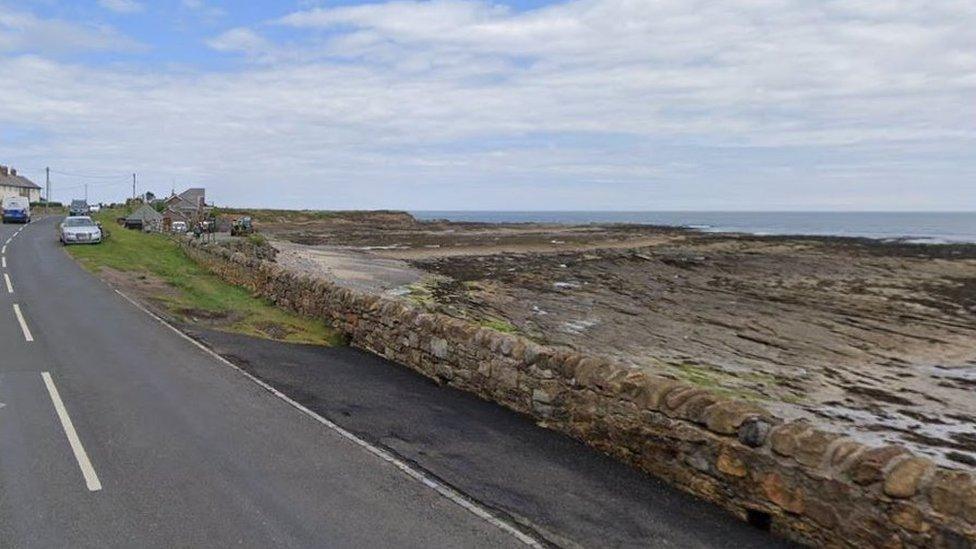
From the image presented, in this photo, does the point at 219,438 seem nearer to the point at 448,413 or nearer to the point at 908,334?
the point at 448,413

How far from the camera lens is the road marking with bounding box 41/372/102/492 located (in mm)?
7148

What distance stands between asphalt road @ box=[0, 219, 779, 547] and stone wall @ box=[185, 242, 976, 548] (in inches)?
10.9

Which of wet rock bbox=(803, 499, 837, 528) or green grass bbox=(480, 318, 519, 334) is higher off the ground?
wet rock bbox=(803, 499, 837, 528)

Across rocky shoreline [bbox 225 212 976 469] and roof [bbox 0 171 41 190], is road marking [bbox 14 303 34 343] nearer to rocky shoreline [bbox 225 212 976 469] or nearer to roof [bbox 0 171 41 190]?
rocky shoreline [bbox 225 212 976 469]

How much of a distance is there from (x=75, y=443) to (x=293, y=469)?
8.83 ft

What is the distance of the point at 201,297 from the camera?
20.6 meters

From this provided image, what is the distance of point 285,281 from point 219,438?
1075cm

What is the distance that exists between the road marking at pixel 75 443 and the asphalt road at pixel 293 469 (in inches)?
1.1

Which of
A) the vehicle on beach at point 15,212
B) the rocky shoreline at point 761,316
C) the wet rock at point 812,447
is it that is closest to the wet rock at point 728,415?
the wet rock at point 812,447

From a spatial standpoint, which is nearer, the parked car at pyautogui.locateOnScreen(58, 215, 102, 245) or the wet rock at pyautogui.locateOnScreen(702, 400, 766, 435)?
the wet rock at pyautogui.locateOnScreen(702, 400, 766, 435)

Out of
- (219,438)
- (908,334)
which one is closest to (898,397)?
(908,334)

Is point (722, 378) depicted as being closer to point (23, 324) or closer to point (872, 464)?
point (872, 464)

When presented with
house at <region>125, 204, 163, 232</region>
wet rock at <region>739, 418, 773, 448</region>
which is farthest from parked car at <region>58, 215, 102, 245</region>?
wet rock at <region>739, 418, 773, 448</region>

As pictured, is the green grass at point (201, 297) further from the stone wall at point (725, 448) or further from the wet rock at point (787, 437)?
the wet rock at point (787, 437)
